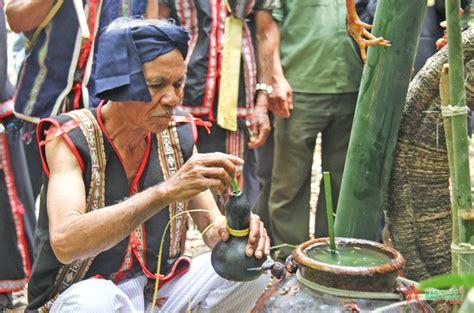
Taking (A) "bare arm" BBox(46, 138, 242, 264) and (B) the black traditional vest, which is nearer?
(A) "bare arm" BBox(46, 138, 242, 264)

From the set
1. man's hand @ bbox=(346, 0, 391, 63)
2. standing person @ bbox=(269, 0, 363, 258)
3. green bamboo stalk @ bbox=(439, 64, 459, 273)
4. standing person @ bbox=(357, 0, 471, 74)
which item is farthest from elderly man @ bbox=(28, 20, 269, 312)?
standing person @ bbox=(357, 0, 471, 74)

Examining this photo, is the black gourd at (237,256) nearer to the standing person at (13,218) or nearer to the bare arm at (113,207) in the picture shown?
the bare arm at (113,207)

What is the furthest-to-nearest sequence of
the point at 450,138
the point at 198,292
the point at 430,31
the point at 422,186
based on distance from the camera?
the point at 430,31 → the point at 198,292 → the point at 422,186 → the point at 450,138

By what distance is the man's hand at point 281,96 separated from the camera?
162 inches

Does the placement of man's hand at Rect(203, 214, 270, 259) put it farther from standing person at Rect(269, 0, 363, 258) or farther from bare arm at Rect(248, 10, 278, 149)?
standing person at Rect(269, 0, 363, 258)

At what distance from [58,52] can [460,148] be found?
6.95ft

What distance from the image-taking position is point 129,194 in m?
2.93

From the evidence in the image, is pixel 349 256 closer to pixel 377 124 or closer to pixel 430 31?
pixel 377 124

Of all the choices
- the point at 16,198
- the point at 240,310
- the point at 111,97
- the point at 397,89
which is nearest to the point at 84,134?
the point at 111,97

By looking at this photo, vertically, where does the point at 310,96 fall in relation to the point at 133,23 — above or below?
below

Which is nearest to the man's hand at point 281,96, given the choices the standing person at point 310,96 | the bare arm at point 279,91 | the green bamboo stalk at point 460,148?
the bare arm at point 279,91

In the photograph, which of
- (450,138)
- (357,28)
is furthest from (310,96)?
(450,138)

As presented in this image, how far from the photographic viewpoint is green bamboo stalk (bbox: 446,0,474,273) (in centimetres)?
201

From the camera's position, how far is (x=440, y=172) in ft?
9.32
